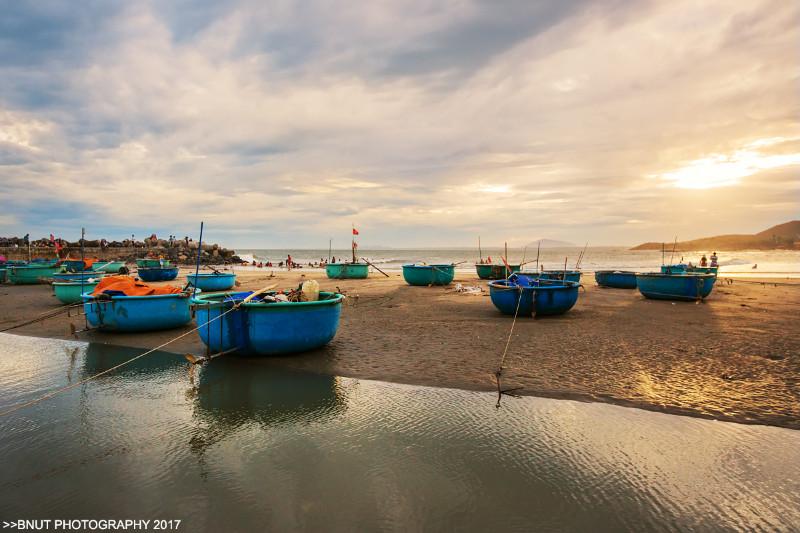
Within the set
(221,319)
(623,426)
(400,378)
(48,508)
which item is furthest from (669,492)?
(221,319)

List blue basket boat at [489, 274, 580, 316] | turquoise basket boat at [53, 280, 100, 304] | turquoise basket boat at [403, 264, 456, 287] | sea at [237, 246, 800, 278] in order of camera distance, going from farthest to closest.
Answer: sea at [237, 246, 800, 278] → turquoise basket boat at [403, 264, 456, 287] → turquoise basket boat at [53, 280, 100, 304] → blue basket boat at [489, 274, 580, 316]

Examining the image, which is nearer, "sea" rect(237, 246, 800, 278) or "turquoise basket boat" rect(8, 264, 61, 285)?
"turquoise basket boat" rect(8, 264, 61, 285)

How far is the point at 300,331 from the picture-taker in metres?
8.51

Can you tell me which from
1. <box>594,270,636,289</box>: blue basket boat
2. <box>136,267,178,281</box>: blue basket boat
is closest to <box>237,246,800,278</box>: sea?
<box>594,270,636,289</box>: blue basket boat

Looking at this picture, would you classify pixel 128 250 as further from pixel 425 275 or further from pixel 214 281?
pixel 425 275

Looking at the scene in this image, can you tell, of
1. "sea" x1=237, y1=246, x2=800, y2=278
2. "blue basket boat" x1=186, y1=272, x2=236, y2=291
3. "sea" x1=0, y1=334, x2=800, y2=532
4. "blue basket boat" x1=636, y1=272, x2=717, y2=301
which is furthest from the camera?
"sea" x1=237, y1=246, x2=800, y2=278

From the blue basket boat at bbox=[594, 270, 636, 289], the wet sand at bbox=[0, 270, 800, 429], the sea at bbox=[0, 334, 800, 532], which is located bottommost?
the sea at bbox=[0, 334, 800, 532]

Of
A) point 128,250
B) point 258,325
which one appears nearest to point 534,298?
point 258,325

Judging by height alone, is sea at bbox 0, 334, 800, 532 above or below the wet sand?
below

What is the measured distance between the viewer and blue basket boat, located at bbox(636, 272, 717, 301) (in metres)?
17.3

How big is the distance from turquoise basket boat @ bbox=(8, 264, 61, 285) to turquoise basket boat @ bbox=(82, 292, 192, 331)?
19.0 meters

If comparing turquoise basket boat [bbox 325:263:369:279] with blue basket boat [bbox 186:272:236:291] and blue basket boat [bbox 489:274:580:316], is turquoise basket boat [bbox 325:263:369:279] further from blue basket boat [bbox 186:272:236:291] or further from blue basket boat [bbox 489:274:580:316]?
blue basket boat [bbox 489:274:580:316]

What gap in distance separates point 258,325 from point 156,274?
75.4 feet

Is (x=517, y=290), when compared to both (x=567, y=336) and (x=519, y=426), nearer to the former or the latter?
(x=567, y=336)
